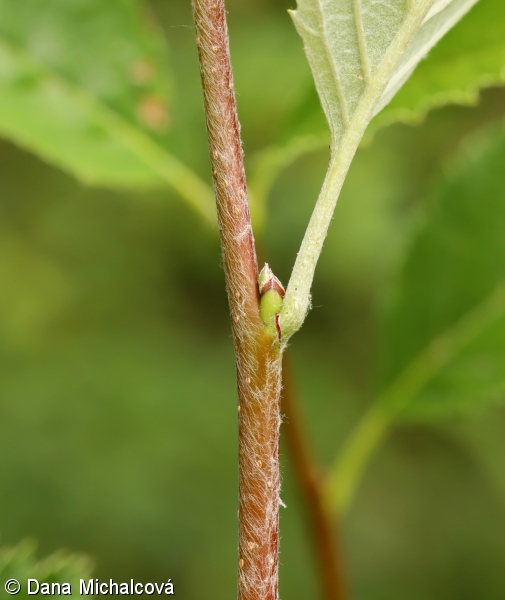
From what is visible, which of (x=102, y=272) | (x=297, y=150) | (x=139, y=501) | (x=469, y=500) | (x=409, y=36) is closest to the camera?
(x=409, y=36)

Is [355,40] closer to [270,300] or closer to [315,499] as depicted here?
[270,300]

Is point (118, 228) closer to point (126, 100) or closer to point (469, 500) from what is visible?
point (469, 500)

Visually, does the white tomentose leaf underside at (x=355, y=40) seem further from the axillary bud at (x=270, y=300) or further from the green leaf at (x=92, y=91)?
the green leaf at (x=92, y=91)

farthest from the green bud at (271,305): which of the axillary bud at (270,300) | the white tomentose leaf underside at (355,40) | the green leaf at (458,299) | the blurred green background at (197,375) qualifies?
the blurred green background at (197,375)

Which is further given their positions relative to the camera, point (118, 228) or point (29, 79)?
point (118, 228)

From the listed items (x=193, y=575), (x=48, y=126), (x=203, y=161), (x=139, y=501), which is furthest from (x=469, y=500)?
(x=48, y=126)

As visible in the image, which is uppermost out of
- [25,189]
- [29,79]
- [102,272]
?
[25,189]

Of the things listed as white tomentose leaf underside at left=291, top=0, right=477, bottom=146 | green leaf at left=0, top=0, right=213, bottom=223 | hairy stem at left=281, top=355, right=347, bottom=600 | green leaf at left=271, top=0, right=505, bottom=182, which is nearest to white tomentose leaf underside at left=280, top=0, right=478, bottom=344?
white tomentose leaf underside at left=291, top=0, right=477, bottom=146

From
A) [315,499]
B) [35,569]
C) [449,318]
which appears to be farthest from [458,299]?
[35,569]
